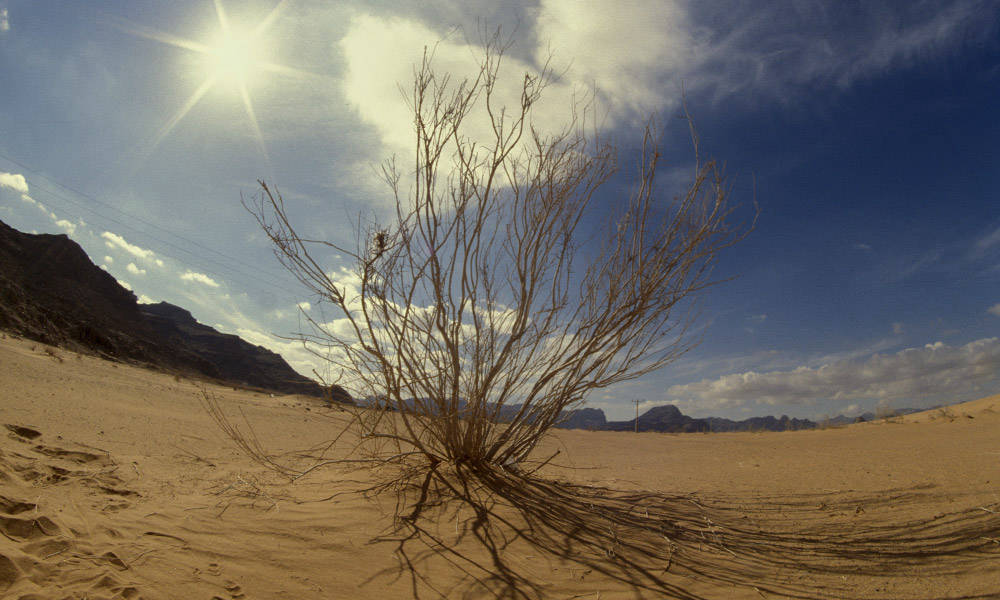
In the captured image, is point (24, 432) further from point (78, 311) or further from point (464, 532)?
point (78, 311)

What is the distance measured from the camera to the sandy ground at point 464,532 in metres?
2.23

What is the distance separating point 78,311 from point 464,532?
3245 centimetres

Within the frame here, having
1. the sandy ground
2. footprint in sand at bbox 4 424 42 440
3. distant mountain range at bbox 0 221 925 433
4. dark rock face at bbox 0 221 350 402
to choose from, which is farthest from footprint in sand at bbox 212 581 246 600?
dark rock face at bbox 0 221 350 402

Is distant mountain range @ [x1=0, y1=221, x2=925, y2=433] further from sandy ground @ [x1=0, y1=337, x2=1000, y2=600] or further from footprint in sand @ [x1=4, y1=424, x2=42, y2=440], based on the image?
footprint in sand @ [x1=4, y1=424, x2=42, y2=440]

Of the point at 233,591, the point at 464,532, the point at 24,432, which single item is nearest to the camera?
the point at 233,591

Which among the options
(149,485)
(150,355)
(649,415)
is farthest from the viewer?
(649,415)

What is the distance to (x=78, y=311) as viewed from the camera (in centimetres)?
2600

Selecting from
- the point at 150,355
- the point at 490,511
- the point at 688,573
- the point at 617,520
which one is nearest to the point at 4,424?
the point at 490,511

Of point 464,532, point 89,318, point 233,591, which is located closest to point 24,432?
point 233,591

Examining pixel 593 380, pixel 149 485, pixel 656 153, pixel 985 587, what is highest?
pixel 656 153

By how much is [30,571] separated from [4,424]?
2960 mm

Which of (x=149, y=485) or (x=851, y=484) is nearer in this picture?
(x=149, y=485)

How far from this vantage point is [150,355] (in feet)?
88.8

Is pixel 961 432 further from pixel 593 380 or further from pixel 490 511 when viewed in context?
pixel 490 511
